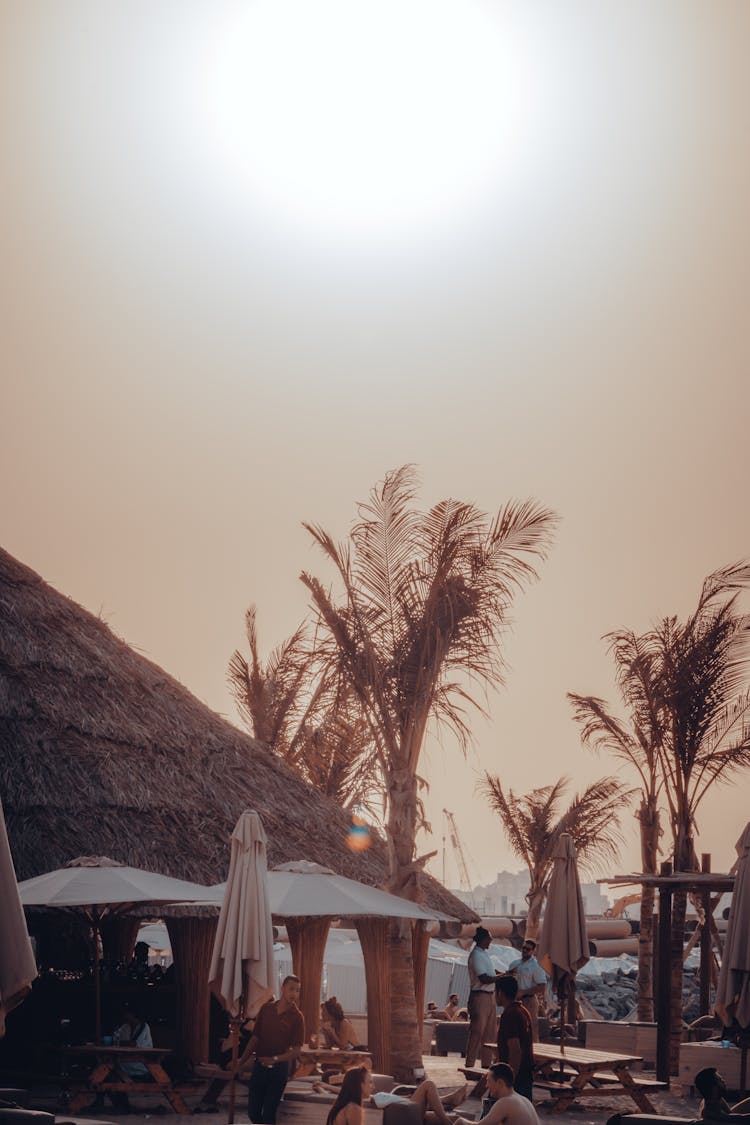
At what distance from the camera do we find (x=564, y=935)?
15.0m

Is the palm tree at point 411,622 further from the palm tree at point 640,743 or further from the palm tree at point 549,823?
the palm tree at point 549,823

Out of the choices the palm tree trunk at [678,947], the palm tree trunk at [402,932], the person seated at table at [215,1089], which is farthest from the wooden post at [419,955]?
the person seated at table at [215,1089]

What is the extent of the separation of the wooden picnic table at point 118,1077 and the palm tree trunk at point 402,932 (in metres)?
3.99

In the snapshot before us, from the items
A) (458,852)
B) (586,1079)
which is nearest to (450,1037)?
(586,1079)

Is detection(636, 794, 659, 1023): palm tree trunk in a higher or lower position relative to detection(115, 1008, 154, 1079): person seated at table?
higher

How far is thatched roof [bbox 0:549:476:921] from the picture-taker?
1745 centimetres

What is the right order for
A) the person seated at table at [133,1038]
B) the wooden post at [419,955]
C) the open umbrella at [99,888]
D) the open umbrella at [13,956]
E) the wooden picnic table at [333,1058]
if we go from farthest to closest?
the wooden post at [419,955] < the person seated at table at [133,1038] < the wooden picnic table at [333,1058] < the open umbrella at [99,888] < the open umbrella at [13,956]

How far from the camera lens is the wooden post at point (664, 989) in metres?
16.6

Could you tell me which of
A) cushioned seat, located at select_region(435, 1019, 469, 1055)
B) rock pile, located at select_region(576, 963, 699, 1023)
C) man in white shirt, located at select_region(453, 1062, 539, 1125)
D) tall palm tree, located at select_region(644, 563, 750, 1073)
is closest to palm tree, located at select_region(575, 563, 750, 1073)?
tall palm tree, located at select_region(644, 563, 750, 1073)

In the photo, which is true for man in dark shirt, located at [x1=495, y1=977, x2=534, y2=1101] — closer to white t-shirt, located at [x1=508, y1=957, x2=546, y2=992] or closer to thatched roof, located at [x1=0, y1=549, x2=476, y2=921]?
white t-shirt, located at [x1=508, y1=957, x2=546, y2=992]

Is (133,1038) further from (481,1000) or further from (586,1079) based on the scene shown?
(481,1000)

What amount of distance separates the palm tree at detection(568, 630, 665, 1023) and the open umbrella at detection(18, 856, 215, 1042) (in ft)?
29.1

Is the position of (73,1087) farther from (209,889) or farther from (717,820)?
(717,820)

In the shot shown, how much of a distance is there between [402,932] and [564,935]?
2759 mm
